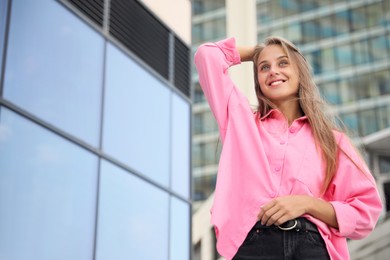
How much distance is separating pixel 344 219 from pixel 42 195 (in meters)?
6.16

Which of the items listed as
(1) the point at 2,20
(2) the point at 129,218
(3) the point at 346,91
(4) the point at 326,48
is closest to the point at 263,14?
(4) the point at 326,48

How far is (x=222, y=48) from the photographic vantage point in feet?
9.53

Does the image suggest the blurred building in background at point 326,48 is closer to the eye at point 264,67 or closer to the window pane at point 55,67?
the window pane at point 55,67

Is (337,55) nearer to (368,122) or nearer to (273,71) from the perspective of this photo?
(368,122)

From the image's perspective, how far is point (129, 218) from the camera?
33.1 ft

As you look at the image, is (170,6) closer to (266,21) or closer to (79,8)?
(79,8)

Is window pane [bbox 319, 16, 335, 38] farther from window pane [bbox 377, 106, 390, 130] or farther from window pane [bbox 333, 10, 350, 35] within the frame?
window pane [bbox 377, 106, 390, 130]

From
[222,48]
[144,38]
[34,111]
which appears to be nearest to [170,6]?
[144,38]

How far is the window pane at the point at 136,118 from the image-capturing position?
10.1 m

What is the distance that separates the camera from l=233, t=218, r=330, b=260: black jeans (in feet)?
7.90

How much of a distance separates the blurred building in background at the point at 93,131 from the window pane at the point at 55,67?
0.6 inches

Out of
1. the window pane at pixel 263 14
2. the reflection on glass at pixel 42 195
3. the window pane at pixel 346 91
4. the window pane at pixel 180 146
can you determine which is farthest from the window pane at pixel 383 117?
the reflection on glass at pixel 42 195

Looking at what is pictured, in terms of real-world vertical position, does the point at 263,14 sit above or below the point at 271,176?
above

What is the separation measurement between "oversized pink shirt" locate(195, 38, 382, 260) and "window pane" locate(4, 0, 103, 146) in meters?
5.65
